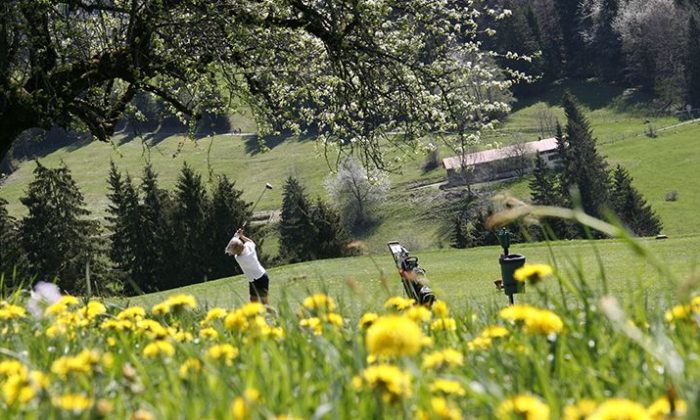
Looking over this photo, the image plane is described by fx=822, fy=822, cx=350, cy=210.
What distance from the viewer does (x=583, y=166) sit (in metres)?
79.4

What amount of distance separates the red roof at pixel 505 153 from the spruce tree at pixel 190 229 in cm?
4116

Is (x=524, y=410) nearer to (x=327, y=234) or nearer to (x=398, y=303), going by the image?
(x=398, y=303)

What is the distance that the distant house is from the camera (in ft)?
312

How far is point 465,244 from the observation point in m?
58.2

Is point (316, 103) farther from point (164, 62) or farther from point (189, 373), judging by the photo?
point (189, 373)

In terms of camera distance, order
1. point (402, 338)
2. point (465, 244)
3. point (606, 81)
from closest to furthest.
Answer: point (402, 338), point (465, 244), point (606, 81)

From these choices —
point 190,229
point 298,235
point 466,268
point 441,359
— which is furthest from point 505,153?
point 441,359

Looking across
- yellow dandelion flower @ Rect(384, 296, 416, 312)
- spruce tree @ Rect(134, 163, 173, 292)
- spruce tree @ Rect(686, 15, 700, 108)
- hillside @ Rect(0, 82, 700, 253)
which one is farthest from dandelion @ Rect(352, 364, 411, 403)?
spruce tree @ Rect(686, 15, 700, 108)

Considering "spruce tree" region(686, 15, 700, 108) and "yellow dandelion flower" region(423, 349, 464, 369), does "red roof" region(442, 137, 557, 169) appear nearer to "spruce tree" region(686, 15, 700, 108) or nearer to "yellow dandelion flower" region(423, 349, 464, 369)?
"spruce tree" region(686, 15, 700, 108)

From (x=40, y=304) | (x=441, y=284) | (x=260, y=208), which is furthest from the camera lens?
(x=260, y=208)

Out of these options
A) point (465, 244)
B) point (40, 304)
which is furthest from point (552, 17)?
point (40, 304)

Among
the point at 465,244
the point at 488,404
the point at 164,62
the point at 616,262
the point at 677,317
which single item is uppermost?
the point at 164,62

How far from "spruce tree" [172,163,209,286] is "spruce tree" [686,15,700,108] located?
71.3m

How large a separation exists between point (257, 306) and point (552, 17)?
5167 inches
